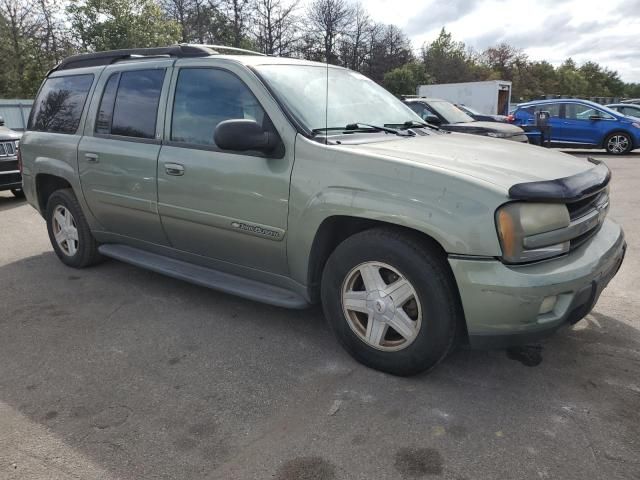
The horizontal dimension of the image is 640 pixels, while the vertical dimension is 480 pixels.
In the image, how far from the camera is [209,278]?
379 cm

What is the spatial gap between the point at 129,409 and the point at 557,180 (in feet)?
8.32

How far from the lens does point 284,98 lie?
334 cm

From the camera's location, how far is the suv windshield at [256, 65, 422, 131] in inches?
132

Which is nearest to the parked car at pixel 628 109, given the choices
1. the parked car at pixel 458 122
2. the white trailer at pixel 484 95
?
the white trailer at pixel 484 95

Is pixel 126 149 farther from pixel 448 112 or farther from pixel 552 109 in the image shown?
pixel 552 109

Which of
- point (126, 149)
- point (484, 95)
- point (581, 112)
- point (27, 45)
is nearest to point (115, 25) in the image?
point (27, 45)

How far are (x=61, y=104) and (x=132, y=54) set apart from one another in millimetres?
1021

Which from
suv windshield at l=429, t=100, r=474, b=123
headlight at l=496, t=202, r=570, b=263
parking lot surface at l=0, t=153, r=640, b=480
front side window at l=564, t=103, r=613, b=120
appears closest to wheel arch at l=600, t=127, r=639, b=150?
→ front side window at l=564, t=103, r=613, b=120

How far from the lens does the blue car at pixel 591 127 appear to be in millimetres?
14227

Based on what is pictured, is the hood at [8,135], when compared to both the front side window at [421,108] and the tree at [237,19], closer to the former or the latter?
the front side window at [421,108]

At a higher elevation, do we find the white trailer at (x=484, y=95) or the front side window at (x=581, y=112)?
the white trailer at (x=484, y=95)

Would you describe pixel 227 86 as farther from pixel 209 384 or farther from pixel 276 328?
pixel 209 384

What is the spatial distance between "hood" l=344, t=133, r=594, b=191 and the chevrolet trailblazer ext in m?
0.02

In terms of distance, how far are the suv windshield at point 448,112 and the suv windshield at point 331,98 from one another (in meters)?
7.22
